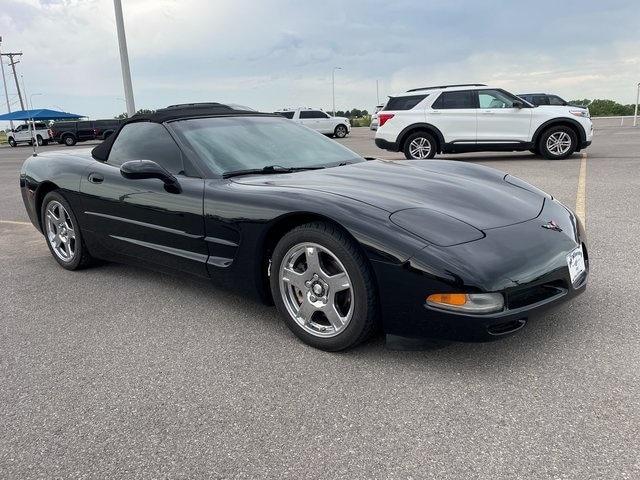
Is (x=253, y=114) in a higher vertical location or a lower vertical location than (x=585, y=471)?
higher

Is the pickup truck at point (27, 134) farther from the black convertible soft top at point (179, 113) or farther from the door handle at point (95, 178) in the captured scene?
the door handle at point (95, 178)

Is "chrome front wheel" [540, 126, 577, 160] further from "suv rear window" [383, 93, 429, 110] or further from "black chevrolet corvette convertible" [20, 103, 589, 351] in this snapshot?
"black chevrolet corvette convertible" [20, 103, 589, 351]

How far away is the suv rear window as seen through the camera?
1268 cm

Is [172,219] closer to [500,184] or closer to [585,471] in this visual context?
[500,184]

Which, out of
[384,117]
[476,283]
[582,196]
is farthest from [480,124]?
[476,283]

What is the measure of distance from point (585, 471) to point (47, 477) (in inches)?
75.7

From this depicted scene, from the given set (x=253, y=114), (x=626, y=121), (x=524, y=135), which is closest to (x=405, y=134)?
(x=524, y=135)

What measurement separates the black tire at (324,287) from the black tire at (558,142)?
10473 millimetres

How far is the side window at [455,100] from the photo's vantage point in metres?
12.2

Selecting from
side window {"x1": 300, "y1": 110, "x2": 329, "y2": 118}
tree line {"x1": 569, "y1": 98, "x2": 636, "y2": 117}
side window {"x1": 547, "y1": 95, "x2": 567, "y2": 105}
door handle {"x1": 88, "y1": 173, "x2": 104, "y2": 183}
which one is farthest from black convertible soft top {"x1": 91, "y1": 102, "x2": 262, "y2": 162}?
tree line {"x1": 569, "y1": 98, "x2": 636, "y2": 117}

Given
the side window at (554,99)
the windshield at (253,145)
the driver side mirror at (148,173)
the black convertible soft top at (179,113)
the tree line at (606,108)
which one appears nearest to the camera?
the driver side mirror at (148,173)

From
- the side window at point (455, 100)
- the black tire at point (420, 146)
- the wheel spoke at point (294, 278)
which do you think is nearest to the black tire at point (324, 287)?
the wheel spoke at point (294, 278)

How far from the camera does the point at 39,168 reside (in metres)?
4.85

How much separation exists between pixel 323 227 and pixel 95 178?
7.33ft
